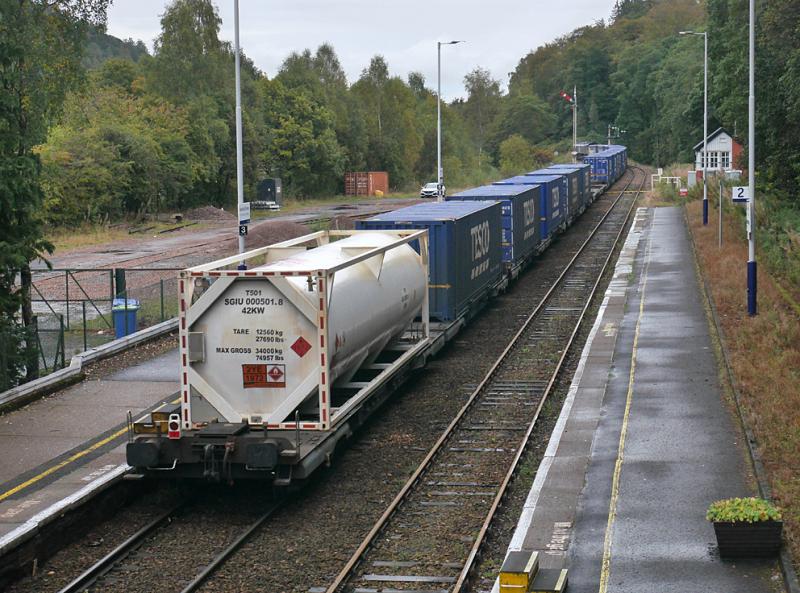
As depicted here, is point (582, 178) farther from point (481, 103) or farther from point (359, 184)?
point (481, 103)

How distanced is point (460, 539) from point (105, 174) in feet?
162

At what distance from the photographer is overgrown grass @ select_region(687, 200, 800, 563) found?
13.7 metres

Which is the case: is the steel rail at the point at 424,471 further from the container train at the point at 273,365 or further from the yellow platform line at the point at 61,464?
the yellow platform line at the point at 61,464

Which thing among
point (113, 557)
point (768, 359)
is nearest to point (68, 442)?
point (113, 557)

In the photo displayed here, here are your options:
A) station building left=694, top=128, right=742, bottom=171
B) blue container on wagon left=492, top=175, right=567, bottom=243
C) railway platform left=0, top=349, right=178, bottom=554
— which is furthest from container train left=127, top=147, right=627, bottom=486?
station building left=694, top=128, right=742, bottom=171

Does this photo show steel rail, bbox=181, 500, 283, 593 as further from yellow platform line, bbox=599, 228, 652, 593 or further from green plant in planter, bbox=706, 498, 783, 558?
green plant in planter, bbox=706, 498, 783, 558

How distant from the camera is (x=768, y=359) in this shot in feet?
69.1

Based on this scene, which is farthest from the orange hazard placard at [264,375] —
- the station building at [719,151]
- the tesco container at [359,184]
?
the tesco container at [359,184]

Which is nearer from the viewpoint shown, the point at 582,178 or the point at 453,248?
the point at 453,248

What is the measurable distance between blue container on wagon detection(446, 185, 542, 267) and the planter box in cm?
2025

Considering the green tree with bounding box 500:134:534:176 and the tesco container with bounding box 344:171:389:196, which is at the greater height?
the green tree with bounding box 500:134:534:176

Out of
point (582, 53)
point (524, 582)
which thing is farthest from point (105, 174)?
point (582, 53)

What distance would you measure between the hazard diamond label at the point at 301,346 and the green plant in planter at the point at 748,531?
17.8ft

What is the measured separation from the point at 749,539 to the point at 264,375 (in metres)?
6.22
